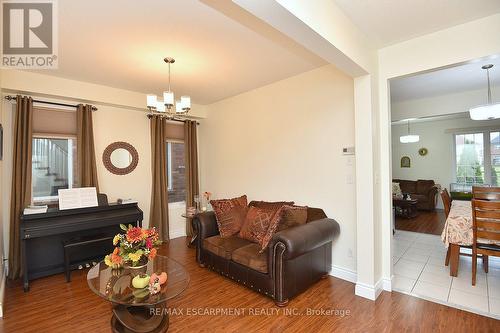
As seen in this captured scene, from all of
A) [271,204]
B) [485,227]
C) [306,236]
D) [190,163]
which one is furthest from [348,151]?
[190,163]

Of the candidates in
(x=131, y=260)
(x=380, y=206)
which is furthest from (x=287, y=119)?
(x=131, y=260)

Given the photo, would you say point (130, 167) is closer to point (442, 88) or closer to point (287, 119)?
point (287, 119)

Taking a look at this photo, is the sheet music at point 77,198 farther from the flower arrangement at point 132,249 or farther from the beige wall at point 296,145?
the beige wall at point 296,145

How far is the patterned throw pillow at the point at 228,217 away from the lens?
11.4 ft

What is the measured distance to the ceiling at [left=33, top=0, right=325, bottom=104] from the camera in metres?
2.08

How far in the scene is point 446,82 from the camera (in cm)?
399

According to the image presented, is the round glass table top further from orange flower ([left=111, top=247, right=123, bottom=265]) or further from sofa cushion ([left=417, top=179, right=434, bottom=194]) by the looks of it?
sofa cushion ([left=417, top=179, right=434, bottom=194])

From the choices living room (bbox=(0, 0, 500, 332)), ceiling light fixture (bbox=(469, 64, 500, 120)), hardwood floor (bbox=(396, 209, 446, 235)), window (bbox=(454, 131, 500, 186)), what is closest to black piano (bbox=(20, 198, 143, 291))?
living room (bbox=(0, 0, 500, 332))

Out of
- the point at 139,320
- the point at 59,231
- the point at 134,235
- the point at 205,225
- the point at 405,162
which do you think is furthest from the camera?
the point at 405,162

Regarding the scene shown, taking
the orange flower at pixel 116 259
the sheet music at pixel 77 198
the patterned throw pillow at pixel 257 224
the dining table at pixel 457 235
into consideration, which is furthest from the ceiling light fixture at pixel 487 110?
the sheet music at pixel 77 198

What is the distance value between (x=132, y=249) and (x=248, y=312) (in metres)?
1.22

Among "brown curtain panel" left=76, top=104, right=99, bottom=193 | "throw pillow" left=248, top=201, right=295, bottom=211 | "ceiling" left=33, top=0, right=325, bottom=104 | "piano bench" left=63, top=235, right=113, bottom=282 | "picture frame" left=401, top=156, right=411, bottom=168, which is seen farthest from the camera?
"picture frame" left=401, top=156, right=411, bottom=168

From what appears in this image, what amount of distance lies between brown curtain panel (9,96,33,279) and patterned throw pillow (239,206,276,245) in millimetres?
2860

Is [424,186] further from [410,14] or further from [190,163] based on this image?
[190,163]
